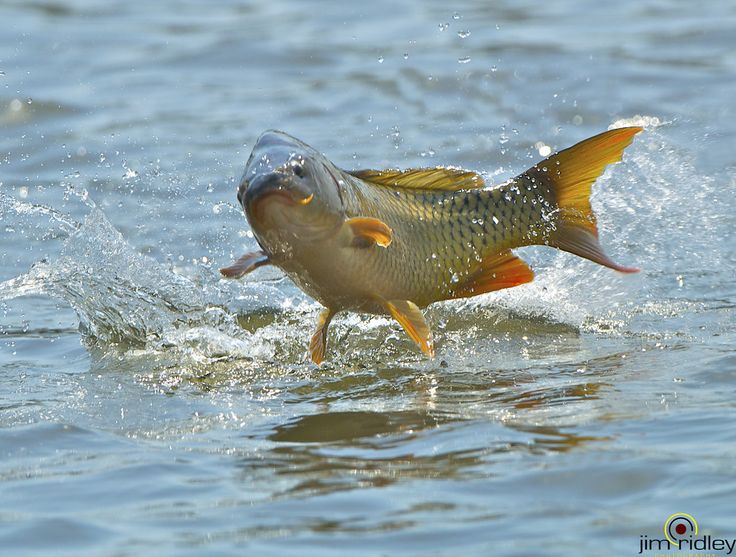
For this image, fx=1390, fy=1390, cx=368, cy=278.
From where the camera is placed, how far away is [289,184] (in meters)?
4.13

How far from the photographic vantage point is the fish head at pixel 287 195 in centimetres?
412

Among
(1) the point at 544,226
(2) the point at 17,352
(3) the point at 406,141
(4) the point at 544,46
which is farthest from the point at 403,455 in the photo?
(4) the point at 544,46

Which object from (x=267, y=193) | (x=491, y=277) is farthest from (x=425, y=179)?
(x=267, y=193)

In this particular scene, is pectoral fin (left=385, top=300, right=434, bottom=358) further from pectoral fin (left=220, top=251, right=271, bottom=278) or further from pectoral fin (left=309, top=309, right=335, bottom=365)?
pectoral fin (left=220, top=251, right=271, bottom=278)

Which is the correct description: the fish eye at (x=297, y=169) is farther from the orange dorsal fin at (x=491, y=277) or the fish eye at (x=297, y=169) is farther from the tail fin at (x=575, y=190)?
the tail fin at (x=575, y=190)

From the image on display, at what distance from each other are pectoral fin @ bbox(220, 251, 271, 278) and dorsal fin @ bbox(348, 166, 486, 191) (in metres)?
0.51

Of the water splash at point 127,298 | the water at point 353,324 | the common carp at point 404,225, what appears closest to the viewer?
the water at point 353,324

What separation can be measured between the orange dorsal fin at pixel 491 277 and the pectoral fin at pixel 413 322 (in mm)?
316

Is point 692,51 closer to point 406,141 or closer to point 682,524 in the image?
point 406,141

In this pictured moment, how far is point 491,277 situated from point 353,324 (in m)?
0.96

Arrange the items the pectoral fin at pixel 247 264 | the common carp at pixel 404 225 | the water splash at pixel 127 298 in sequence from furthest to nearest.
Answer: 1. the water splash at pixel 127 298
2. the pectoral fin at pixel 247 264
3. the common carp at pixel 404 225

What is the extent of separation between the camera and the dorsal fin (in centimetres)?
495

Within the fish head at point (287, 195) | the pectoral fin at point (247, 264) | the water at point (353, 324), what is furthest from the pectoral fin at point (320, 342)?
the fish head at point (287, 195)

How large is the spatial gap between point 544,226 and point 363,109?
5.75m
